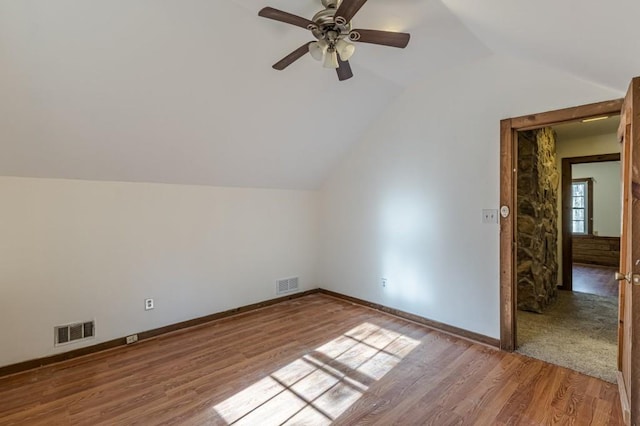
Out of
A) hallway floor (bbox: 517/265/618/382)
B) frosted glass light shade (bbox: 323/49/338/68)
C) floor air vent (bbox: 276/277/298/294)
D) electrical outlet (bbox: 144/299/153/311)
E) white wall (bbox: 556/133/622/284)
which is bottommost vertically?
hallway floor (bbox: 517/265/618/382)

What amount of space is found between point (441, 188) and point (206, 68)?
2.53m

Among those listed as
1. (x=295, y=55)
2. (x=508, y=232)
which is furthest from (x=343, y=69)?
(x=508, y=232)

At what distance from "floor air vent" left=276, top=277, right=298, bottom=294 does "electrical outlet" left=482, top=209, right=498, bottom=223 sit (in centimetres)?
269

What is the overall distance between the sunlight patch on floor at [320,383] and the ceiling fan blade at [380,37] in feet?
8.07

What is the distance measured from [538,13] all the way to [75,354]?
4.27m

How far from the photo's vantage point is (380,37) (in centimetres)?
209

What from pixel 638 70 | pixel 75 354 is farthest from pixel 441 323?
pixel 75 354

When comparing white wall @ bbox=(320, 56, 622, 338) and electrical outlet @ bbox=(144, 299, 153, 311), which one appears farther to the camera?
electrical outlet @ bbox=(144, 299, 153, 311)

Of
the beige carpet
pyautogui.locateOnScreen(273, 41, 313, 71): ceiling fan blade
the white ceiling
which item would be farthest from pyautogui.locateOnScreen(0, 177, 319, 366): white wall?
the beige carpet

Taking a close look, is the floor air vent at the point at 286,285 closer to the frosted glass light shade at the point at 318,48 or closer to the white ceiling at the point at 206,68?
the white ceiling at the point at 206,68

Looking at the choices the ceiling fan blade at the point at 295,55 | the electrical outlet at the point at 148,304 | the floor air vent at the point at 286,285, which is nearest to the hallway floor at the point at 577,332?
the floor air vent at the point at 286,285

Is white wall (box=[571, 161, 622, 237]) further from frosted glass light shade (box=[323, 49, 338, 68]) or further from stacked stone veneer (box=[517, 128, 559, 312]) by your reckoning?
frosted glass light shade (box=[323, 49, 338, 68])

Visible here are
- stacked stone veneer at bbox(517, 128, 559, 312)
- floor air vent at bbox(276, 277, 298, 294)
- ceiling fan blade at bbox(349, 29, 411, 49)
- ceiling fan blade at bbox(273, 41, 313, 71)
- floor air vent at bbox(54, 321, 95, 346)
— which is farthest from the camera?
floor air vent at bbox(276, 277, 298, 294)

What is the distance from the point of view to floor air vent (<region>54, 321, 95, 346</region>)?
286 cm
